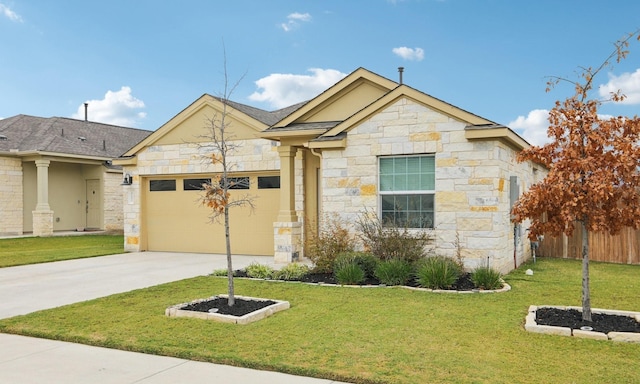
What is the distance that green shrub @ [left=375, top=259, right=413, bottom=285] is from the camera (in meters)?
9.79

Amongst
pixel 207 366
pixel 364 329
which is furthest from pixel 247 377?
pixel 364 329

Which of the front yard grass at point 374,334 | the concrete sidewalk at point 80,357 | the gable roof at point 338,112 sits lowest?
the concrete sidewalk at point 80,357

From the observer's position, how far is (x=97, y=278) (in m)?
11.5

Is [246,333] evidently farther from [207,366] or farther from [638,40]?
[638,40]

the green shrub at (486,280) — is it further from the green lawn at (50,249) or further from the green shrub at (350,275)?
the green lawn at (50,249)

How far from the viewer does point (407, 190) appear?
37.5 ft

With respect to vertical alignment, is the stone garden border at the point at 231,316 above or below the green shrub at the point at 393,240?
below

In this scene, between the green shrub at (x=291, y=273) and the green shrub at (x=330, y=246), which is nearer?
the green shrub at (x=291, y=273)

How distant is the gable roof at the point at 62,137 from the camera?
966 inches

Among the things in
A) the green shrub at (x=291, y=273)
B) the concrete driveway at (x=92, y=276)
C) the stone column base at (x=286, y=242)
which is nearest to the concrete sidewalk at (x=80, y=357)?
the concrete driveway at (x=92, y=276)

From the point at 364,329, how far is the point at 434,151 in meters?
5.50

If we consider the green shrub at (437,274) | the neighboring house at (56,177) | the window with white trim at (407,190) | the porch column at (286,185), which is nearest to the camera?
the green shrub at (437,274)

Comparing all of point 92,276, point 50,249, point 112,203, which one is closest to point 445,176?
point 92,276

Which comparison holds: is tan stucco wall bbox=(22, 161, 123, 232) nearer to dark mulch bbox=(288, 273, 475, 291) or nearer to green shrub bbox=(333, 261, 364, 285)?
dark mulch bbox=(288, 273, 475, 291)
